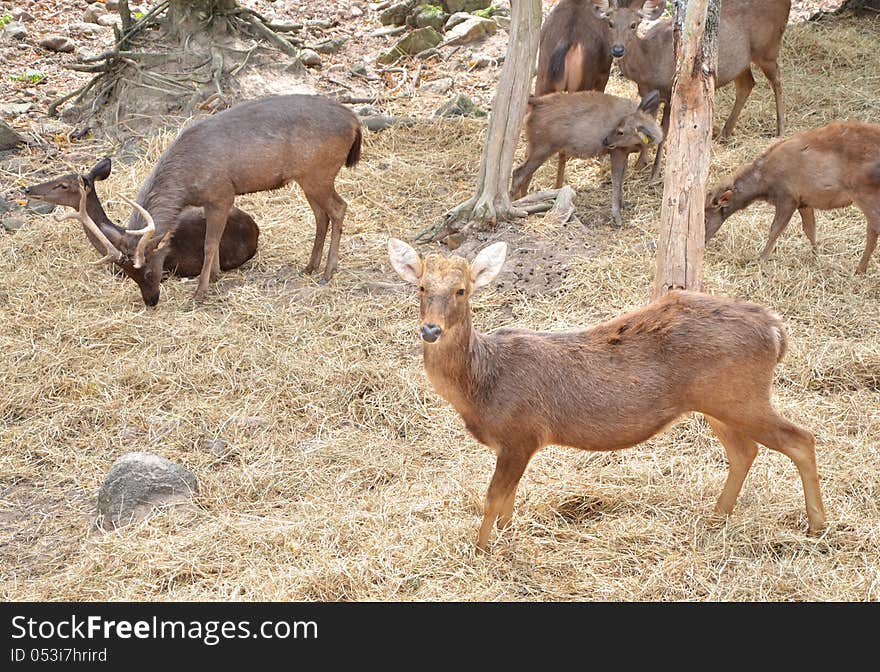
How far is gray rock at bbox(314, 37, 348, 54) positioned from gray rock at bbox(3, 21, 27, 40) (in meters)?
3.99

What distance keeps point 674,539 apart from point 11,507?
11.9 feet

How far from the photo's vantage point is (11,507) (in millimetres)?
5844

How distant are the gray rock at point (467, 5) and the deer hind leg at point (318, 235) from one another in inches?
274

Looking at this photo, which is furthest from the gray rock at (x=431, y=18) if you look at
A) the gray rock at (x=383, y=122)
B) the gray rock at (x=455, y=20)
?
the gray rock at (x=383, y=122)

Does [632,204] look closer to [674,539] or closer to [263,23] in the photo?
[674,539]

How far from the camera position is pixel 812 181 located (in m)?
7.93

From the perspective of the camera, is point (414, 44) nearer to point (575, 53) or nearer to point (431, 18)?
point (431, 18)

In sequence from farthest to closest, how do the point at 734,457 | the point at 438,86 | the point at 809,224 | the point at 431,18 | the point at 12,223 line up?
the point at 431,18 → the point at 438,86 → the point at 12,223 → the point at 809,224 → the point at 734,457

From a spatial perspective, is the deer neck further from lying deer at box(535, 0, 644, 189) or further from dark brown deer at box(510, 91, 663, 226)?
lying deer at box(535, 0, 644, 189)

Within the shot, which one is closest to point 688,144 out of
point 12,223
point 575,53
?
point 575,53

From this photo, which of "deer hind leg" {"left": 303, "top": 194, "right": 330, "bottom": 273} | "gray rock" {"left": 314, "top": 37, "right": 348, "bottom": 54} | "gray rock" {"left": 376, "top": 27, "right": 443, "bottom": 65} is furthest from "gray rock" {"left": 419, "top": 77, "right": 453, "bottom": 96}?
"deer hind leg" {"left": 303, "top": 194, "right": 330, "bottom": 273}

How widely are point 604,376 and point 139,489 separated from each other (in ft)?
8.40

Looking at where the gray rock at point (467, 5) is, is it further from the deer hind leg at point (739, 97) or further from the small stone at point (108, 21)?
the deer hind leg at point (739, 97)

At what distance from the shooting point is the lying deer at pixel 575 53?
1020 centimetres
